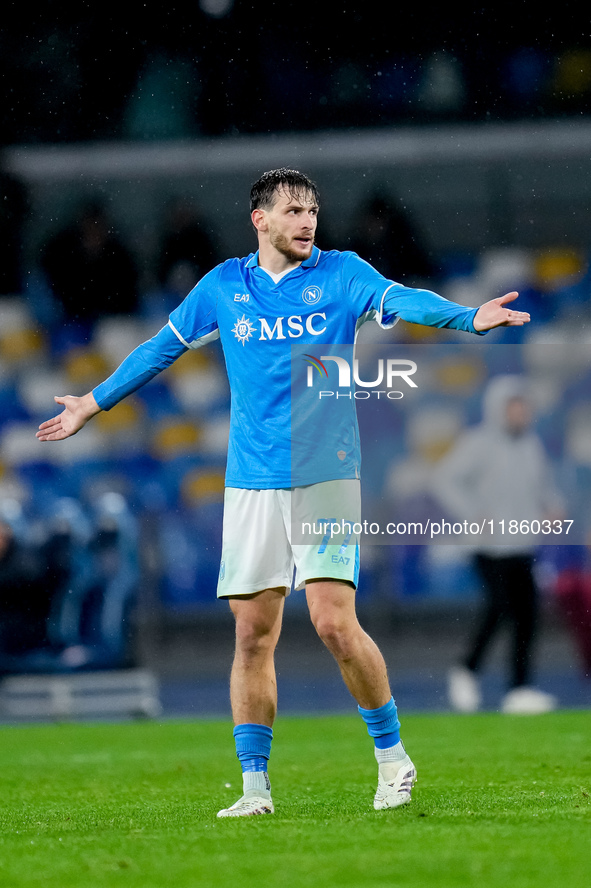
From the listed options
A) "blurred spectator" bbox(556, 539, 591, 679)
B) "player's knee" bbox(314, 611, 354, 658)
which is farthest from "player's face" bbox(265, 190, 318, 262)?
"blurred spectator" bbox(556, 539, 591, 679)

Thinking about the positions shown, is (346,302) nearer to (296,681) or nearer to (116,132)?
(296,681)

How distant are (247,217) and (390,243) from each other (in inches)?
75.6

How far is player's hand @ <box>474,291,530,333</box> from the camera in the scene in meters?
3.71

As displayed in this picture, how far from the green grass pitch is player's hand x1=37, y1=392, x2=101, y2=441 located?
48.1 inches

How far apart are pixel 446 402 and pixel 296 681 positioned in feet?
9.77

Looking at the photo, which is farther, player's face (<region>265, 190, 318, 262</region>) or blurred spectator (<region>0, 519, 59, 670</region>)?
blurred spectator (<region>0, 519, 59, 670</region>)

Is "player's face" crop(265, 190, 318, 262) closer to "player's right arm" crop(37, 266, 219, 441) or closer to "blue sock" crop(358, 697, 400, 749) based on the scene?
"player's right arm" crop(37, 266, 219, 441)

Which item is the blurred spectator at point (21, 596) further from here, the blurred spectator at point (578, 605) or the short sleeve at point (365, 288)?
the short sleeve at point (365, 288)

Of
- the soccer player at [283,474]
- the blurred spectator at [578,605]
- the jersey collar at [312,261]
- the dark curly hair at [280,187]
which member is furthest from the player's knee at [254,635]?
the blurred spectator at [578,605]

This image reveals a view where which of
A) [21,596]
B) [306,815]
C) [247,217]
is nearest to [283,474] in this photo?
[306,815]

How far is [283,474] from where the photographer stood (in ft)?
13.4

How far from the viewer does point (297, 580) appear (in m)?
4.06

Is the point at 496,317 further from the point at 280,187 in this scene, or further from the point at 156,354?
the point at 156,354

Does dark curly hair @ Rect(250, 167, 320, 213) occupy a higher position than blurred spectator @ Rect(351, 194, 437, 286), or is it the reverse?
blurred spectator @ Rect(351, 194, 437, 286)
